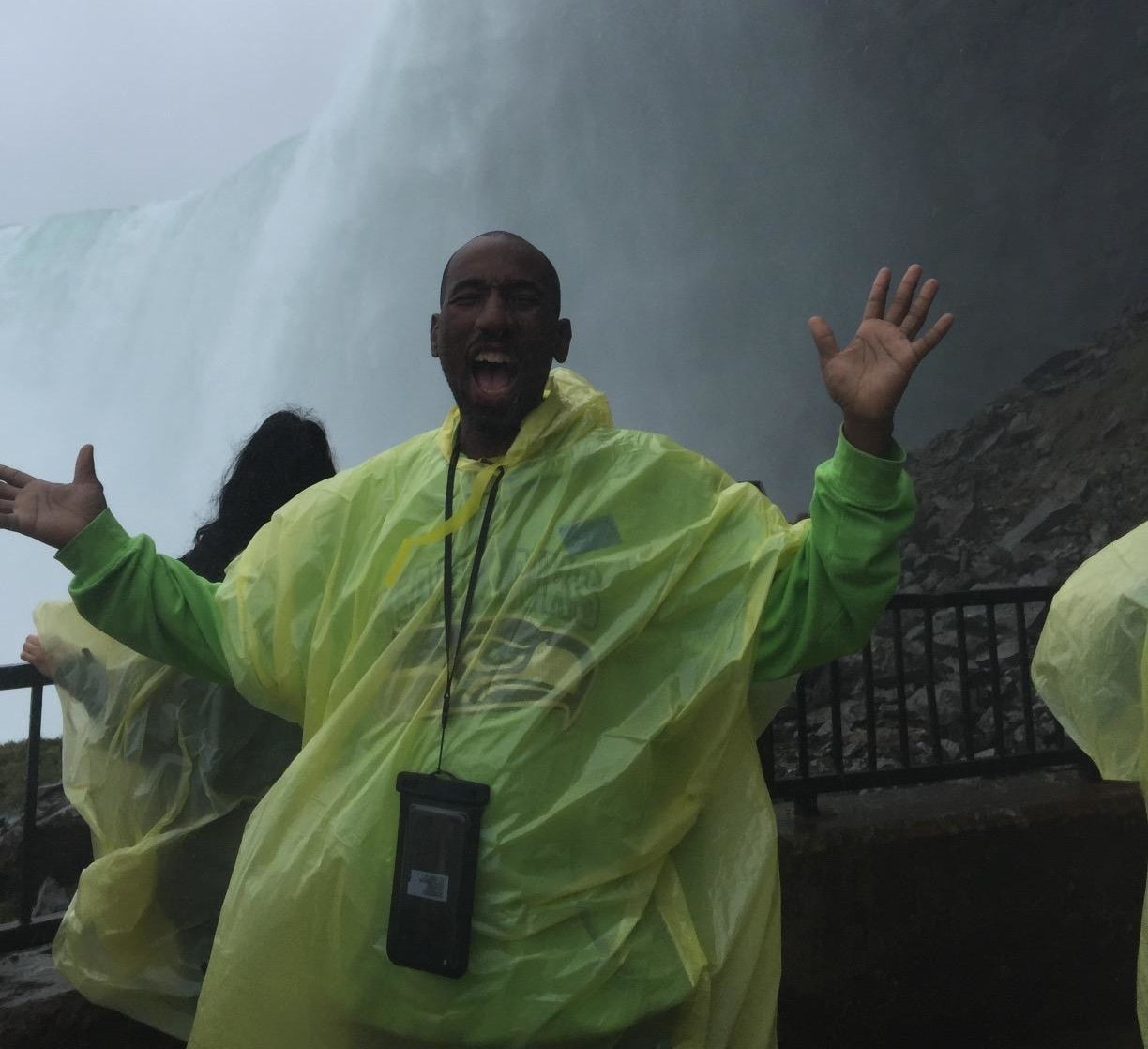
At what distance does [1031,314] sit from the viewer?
797 inches

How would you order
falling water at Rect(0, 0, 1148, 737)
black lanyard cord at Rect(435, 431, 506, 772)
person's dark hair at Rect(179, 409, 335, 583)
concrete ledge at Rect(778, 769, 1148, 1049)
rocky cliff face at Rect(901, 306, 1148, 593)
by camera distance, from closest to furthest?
black lanyard cord at Rect(435, 431, 506, 772) → person's dark hair at Rect(179, 409, 335, 583) → concrete ledge at Rect(778, 769, 1148, 1049) → rocky cliff face at Rect(901, 306, 1148, 593) → falling water at Rect(0, 0, 1148, 737)

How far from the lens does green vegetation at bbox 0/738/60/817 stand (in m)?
9.85

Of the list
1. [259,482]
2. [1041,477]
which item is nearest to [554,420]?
A: [259,482]

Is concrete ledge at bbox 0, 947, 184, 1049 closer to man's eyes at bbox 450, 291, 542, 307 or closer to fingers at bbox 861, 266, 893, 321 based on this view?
man's eyes at bbox 450, 291, 542, 307

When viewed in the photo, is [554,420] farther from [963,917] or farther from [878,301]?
[963,917]

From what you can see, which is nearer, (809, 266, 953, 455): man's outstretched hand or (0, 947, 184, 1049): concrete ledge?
(809, 266, 953, 455): man's outstretched hand

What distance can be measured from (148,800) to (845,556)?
1.32 m

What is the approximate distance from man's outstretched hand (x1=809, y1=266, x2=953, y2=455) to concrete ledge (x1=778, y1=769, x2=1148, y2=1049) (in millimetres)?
1610

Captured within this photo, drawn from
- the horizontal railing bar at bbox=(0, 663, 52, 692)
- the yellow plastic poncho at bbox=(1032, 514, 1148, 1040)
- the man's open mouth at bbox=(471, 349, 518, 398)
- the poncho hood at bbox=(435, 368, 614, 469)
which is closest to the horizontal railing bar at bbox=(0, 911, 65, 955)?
the horizontal railing bar at bbox=(0, 663, 52, 692)

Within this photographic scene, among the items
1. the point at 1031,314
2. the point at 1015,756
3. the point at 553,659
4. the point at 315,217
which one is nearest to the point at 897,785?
the point at 1015,756

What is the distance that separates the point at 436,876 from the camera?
1.10 meters

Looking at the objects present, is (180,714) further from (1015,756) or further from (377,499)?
(1015,756)

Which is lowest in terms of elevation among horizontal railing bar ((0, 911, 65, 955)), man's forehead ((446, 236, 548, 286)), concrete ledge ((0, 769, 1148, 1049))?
concrete ledge ((0, 769, 1148, 1049))

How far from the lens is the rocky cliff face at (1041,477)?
33.9ft
